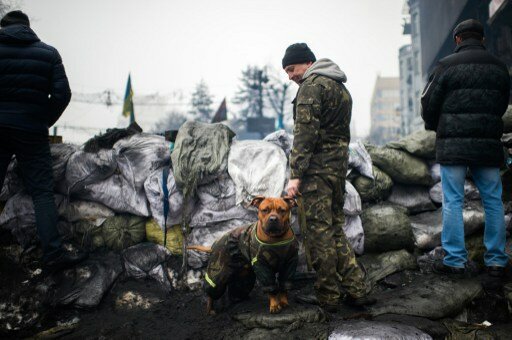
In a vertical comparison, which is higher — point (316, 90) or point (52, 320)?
point (316, 90)

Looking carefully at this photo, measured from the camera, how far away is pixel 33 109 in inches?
112

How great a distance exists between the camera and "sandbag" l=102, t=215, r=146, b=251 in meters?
3.38

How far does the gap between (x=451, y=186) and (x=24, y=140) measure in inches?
147

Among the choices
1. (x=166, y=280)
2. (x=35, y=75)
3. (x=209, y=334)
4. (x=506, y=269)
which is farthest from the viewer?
(x=166, y=280)

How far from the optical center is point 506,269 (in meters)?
2.66

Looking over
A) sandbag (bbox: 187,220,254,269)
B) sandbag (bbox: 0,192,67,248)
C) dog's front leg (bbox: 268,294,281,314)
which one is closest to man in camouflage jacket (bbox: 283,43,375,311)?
dog's front leg (bbox: 268,294,281,314)

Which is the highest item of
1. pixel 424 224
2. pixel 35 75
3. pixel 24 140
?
pixel 35 75

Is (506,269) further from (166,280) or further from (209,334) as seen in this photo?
(166,280)

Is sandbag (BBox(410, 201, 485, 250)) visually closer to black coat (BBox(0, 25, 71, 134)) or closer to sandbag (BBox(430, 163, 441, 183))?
sandbag (BBox(430, 163, 441, 183))

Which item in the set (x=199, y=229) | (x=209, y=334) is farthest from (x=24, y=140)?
(x=209, y=334)

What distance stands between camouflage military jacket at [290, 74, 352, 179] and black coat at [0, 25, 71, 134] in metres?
2.22

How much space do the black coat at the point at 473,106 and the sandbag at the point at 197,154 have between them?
2.12 metres

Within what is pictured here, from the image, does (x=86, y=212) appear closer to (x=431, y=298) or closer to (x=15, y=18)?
(x=15, y=18)

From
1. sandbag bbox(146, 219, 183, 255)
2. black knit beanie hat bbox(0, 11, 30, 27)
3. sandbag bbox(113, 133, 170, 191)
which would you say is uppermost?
black knit beanie hat bbox(0, 11, 30, 27)
